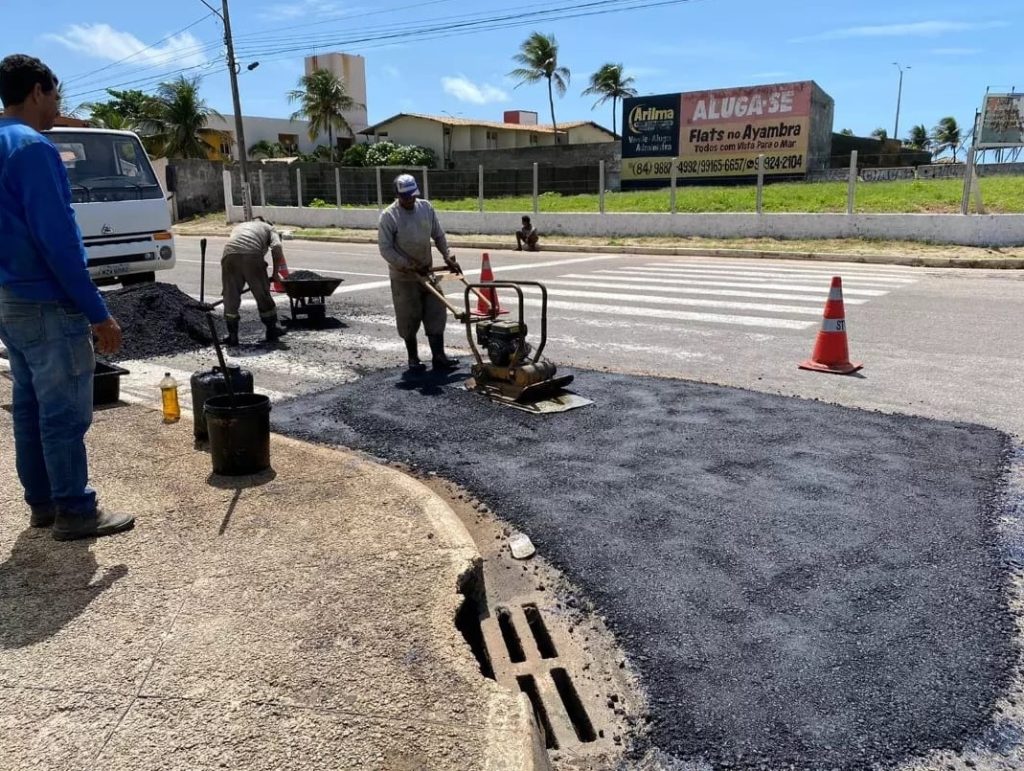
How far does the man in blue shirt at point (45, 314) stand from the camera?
316 centimetres

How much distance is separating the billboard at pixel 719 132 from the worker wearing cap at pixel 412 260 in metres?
27.5

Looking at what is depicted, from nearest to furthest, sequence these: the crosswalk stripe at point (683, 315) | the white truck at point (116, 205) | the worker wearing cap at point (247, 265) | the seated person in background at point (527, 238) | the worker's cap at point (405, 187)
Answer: the worker's cap at point (405, 187)
the worker wearing cap at point (247, 265)
the crosswalk stripe at point (683, 315)
the white truck at point (116, 205)
the seated person in background at point (527, 238)

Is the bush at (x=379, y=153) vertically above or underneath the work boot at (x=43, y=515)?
above

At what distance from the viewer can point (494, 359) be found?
6023 millimetres

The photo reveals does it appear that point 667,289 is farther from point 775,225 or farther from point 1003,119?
point 1003,119

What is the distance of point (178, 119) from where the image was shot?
1811 inches

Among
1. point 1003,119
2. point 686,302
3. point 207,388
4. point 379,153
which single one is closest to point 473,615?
point 207,388

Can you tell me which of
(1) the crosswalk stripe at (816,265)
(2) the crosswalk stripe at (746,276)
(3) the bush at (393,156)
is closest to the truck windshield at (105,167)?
(2) the crosswalk stripe at (746,276)

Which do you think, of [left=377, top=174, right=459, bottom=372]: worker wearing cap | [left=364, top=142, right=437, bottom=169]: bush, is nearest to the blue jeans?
[left=377, top=174, right=459, bottom=372]: worker wearing cap

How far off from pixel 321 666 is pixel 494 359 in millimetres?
3589

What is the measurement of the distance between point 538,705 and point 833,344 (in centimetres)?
524

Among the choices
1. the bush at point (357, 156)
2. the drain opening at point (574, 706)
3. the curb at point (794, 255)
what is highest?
the bush at point (357, 156)

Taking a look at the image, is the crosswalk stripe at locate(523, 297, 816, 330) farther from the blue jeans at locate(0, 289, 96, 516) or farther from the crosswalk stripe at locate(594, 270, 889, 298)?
the blue jeans at locate(0, 289, 96, 516)

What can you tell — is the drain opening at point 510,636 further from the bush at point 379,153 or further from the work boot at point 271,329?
the bush at point 379,153
